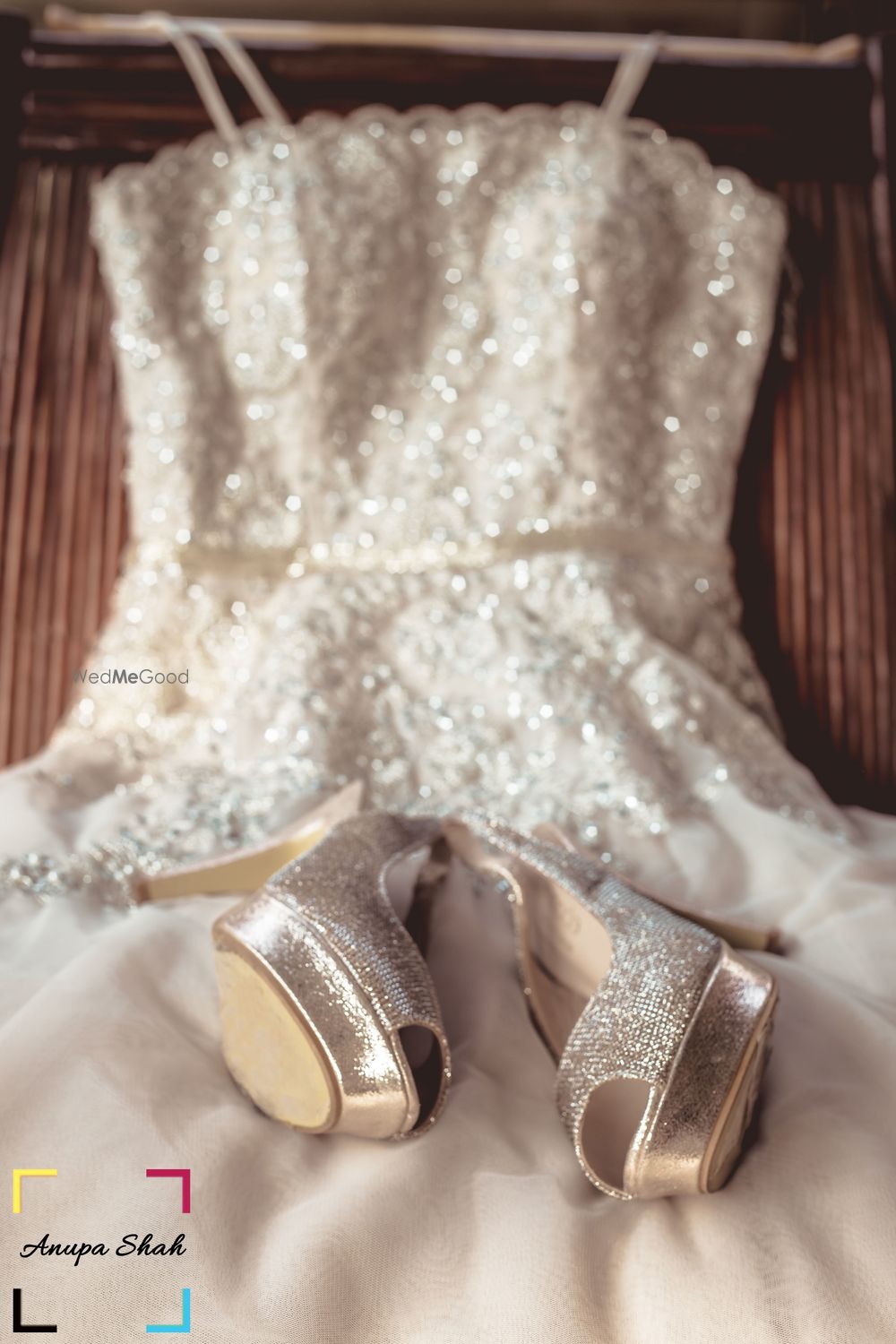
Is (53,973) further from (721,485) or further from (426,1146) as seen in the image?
(721,485)

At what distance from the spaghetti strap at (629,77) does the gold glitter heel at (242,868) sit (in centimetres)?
88

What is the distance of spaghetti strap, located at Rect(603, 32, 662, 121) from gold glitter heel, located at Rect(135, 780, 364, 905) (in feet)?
2.90

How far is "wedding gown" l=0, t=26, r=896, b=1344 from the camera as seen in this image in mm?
398

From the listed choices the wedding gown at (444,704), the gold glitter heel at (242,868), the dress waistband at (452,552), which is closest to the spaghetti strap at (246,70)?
the wedding gown at (444,704)

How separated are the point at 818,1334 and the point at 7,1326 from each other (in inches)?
10.5

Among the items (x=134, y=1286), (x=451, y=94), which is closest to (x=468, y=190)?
(x=451, y=94)

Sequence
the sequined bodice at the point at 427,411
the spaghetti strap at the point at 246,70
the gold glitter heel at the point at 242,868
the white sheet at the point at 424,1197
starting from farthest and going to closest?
the spaghetti strap at the point at 246,70
the sequined bodice at the point at 427,411
the gold glitter heel at the point at 242,868
the white sheet at the point at 424,1197

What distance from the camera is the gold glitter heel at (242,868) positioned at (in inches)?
26.6

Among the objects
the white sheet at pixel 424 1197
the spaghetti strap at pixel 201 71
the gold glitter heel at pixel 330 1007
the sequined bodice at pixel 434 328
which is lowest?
the white sheet at pixel 424 1197

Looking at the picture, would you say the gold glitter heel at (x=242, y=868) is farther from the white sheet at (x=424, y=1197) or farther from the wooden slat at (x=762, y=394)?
the wooden slat at (x=762, y=394)

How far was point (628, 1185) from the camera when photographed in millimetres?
428

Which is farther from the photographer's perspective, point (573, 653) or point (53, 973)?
point (573, 653)

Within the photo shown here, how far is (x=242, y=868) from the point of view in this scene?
68cm

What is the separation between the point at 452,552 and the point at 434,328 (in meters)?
0.25
